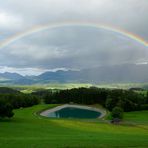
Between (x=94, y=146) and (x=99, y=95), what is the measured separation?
13326 cm

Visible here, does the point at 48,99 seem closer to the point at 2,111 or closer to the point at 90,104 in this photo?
the point at 90,104

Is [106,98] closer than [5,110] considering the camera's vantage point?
No

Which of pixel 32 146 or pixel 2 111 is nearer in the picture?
pixel 32 146

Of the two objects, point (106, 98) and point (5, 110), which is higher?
point (106, 98)

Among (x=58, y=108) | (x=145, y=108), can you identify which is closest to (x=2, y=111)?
(x=58, y=108)

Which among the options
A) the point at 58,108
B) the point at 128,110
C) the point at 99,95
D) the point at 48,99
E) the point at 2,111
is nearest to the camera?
the point at 2,111

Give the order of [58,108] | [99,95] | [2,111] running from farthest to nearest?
[99,95] → [58,108] → [2,111]

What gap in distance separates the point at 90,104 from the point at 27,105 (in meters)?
32.2

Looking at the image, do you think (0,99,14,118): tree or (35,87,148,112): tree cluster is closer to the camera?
(0,99,14,118): tree

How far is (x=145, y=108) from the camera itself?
139 m

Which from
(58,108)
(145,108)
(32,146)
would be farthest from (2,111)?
(145,108)

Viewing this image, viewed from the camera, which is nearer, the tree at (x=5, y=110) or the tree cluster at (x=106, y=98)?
the tree at (x=5, y=110)

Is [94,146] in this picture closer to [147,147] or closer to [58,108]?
[147,147]

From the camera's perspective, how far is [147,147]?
25141 mm
